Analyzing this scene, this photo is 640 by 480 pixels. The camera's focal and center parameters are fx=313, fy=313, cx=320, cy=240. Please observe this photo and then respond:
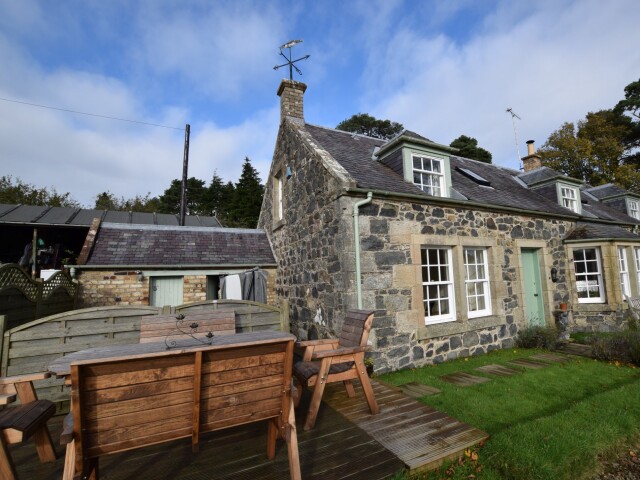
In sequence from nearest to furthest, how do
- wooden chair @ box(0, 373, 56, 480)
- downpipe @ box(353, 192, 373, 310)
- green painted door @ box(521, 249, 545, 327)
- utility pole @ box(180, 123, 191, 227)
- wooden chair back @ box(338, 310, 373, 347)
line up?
wooden chair @ box(0, 373, 56, 480) → wooden chair back @ box(338, 310, 373, 347) → downpipe @ box(353, 192, 373, 310) → green painted door @ box(521, 249, 545, 327) → utility pole @ box(180, 123, 191, 227)

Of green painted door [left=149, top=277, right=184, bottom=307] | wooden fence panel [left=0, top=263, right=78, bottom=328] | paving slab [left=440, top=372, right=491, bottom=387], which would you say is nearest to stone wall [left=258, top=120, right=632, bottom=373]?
paving slab [left=440, top=372, right=491, bottom=387]

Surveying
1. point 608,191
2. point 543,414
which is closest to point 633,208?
point 608,191

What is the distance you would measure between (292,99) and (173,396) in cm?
1010

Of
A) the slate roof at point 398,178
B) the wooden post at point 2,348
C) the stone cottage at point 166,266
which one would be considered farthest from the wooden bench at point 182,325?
the stone cottage at point 166,266

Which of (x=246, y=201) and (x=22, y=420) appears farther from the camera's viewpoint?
(x=246, y=201)

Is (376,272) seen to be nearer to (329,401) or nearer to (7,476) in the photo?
(329,401)

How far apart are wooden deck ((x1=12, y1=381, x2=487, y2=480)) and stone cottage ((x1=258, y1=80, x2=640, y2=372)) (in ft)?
8.61

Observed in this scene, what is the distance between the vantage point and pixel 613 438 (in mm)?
3463

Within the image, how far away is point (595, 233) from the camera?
33.3ft

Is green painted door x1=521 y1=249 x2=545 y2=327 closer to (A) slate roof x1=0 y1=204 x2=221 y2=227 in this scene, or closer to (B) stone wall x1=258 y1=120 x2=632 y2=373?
(B) stone wall x1=258 y1=120 x2=632 y2=373

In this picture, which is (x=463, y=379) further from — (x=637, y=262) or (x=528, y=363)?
(x=637, y=262)

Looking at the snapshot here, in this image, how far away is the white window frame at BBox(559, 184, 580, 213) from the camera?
11.5 metres

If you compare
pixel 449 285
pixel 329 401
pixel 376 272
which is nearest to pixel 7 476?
pixel 329 401

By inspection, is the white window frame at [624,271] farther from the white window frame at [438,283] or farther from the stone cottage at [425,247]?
the white window frame at [438,283]
